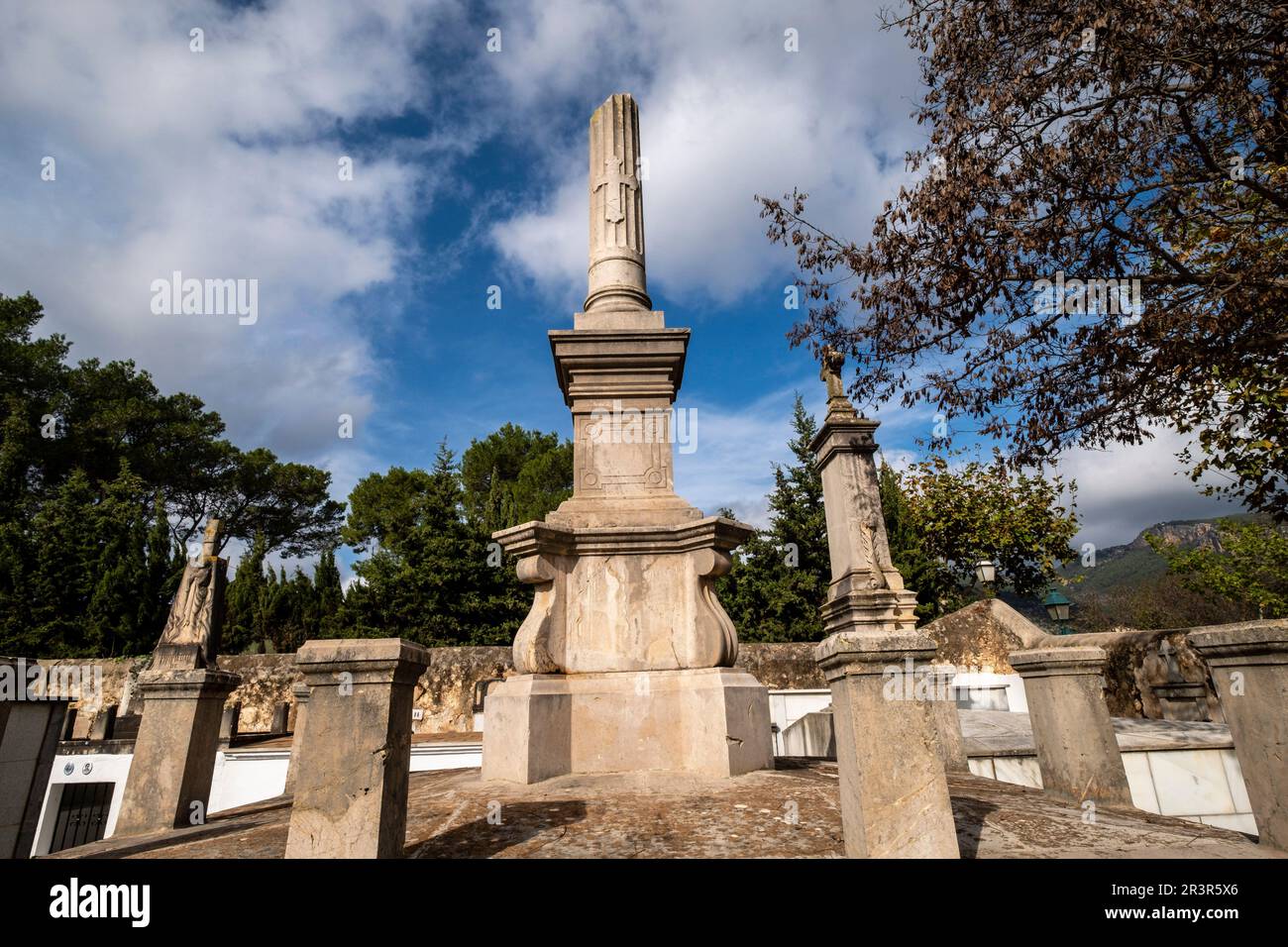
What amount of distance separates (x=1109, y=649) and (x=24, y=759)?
13200 mm

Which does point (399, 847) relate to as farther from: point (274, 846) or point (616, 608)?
point (616, 608)

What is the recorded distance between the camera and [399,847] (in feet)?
9.78

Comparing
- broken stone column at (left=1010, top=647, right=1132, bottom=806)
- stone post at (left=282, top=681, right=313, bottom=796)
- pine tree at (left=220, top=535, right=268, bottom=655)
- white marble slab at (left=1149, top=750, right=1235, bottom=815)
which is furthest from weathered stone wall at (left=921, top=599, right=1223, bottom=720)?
pine tree at (left=220, top=535, right=268, bottom=655)

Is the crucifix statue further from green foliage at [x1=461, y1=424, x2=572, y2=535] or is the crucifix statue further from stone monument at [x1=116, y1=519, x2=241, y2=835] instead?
green foliage at [x1=461, y1=424, x2=572, y2=535]

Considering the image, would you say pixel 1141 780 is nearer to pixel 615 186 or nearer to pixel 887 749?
pixel 887 749

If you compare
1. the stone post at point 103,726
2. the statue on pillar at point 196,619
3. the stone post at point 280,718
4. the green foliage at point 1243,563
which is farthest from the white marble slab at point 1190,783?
the stone post at point 103,726

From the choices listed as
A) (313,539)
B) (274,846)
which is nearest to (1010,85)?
(274,846)

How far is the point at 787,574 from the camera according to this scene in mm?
21031

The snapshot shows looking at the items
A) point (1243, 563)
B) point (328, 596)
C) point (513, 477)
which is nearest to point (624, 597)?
point (328, 596)

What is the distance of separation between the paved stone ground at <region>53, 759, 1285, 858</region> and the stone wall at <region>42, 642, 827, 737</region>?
8.33 m

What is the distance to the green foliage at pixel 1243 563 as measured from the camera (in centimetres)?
1967

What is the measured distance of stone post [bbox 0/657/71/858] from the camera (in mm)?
3941
